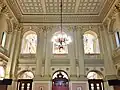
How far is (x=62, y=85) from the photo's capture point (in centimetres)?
1048

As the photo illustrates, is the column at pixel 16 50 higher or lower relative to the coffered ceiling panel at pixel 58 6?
lower

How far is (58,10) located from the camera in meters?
11.5

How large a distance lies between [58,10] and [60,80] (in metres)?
5.77

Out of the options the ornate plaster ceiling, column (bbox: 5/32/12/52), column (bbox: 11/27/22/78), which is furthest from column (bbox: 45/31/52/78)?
column (bbox: 5/32/12/52)

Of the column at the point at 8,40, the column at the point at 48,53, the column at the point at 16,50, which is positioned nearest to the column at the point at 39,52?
the column at the point at 48,53

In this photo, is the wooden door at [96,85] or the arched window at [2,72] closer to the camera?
the arched window at [2,72]

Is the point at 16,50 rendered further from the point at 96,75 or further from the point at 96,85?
the point at 96,75

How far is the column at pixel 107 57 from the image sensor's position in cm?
1020

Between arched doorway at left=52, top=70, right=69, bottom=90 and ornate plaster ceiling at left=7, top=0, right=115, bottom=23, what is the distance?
15.3 ft

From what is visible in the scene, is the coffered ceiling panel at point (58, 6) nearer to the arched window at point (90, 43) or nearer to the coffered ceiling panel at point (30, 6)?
the coffered ceiling panel at point (30, 6)

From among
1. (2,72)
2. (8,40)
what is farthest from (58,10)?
(2,72)

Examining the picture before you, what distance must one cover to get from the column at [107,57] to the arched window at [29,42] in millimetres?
5888

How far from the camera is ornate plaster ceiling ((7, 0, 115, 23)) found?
417 inches

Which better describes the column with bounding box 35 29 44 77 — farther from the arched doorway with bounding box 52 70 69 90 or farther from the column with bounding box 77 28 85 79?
the column with bounding box 77 28 85 79
